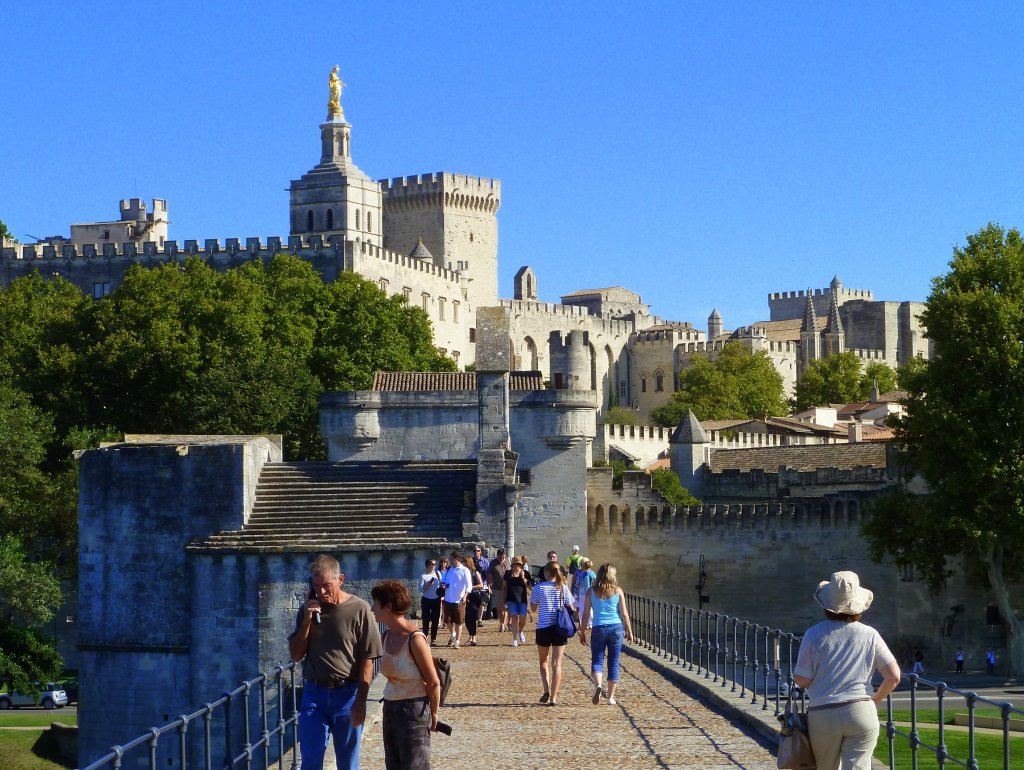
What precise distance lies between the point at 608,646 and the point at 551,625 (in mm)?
640

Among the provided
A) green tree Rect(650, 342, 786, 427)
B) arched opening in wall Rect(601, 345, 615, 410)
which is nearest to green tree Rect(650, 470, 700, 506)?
green tree Rect(650, 342, 786, 427)

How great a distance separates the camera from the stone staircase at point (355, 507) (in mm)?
31734

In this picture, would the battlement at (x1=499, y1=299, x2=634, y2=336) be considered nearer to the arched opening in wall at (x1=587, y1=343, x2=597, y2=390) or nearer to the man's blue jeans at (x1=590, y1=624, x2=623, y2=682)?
the arched opening in wall at (x1=587, y1=343, x2=597, y2=390)

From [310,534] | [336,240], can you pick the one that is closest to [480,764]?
[310,534]

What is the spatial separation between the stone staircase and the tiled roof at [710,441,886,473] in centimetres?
3000

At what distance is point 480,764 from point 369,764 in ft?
3.21

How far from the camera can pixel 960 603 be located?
160 ft

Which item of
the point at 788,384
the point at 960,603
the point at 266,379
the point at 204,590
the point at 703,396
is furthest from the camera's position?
the point at 788,384

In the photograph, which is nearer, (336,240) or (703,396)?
(336,240)

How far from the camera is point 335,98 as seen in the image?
4060 inches

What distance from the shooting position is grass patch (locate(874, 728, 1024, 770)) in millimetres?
24422

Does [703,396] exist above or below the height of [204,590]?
above

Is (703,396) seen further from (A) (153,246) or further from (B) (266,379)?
(B) (266,379)

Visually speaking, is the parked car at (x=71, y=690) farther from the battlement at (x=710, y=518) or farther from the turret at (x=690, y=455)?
the turret at (x=690, y=455)
